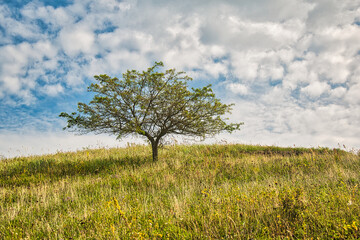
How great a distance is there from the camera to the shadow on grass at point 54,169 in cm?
972

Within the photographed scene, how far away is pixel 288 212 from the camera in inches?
166

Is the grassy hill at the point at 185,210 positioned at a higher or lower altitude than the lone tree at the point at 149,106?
lower

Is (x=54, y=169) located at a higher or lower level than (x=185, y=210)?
higher

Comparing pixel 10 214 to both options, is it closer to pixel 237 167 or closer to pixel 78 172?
pixel 78 172

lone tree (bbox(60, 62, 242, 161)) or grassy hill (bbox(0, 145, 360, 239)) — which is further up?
lone tree (bbox(60, 62, 242, 161))

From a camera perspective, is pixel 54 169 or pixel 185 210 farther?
pixel 54 169

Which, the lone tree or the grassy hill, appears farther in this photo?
the lone tree

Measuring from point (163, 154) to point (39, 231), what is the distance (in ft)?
32.4

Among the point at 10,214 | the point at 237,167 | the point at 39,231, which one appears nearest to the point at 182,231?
the point at 39,231

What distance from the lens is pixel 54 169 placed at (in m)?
11.1

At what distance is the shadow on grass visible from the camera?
9.72 metres

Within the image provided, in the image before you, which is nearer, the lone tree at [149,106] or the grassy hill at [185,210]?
the grassy hill at [185,210]

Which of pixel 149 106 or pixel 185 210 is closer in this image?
pixel 185 210

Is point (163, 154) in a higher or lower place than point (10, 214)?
higher
